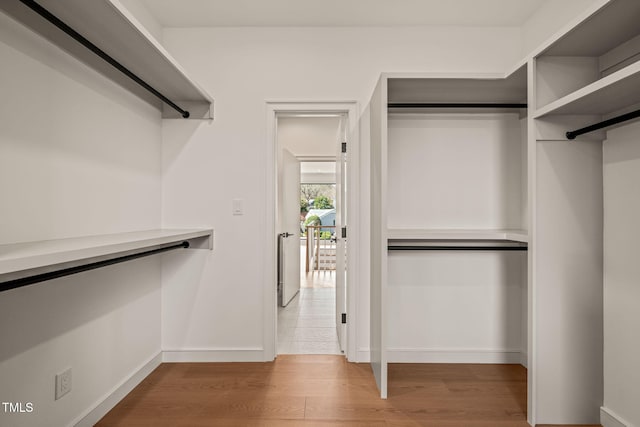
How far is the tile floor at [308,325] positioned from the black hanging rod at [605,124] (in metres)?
2.14

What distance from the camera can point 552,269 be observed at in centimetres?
186

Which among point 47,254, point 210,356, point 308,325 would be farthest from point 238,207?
point 47,254

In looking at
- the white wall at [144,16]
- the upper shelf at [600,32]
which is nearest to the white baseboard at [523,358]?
the upper shelf at [600,32]

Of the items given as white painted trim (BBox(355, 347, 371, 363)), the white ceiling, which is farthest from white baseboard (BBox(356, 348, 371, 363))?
the white ceiling

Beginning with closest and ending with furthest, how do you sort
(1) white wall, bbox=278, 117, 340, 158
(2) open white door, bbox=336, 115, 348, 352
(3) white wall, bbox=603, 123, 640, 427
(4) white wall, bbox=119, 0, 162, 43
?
(3) white wall, bbox=603, 123, 640, 427 → (4) white wall, bbox=119, 0, 162, 43 → (2) open white door, bbox=336, 115, 348, 352 → (1) white wall, bbox=278, 117, 340, 158

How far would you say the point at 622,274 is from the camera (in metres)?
1.76

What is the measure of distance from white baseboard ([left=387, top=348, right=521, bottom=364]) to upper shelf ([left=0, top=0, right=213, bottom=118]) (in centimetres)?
237

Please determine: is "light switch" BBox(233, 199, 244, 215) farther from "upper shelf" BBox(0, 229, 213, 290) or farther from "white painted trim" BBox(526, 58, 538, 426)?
"white painted trim" BBox(526, 58, 538, 426)

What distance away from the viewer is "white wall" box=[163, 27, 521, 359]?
268 centimetres

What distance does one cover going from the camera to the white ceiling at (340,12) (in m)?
2.39

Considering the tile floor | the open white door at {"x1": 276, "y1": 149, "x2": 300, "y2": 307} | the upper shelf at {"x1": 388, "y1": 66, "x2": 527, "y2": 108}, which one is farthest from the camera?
the open white door at {"x1": 276, "y1": 149, "x2": 300, "y2": 307}

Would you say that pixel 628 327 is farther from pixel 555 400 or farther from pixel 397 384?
pixel 397 384

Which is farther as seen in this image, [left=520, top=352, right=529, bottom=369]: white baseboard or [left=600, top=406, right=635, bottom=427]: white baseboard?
[left=520, top=352, right=529, bottom=369]: white baseboard

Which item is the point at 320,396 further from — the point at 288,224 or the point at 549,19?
the point at 549,19
